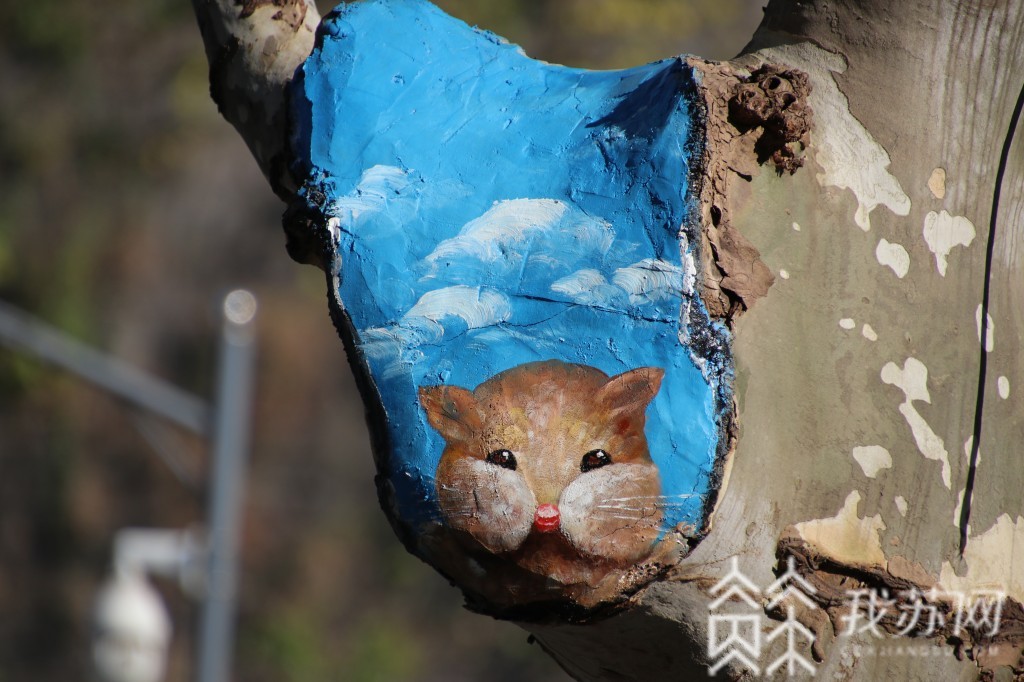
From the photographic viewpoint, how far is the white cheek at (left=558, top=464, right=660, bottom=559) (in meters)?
1.65

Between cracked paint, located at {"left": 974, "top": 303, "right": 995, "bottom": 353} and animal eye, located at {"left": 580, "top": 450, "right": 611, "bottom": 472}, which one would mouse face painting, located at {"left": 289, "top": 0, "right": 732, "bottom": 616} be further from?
cracked paint, located at {"left": 974, "top": 303, "right": 995, "bottom": 353}

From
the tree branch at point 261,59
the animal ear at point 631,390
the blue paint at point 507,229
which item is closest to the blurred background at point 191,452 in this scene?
the tree branch at point 261,59

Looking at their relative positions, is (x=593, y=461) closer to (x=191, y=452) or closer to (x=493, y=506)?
(x=493, y=506)

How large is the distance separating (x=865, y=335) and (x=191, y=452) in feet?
37.4

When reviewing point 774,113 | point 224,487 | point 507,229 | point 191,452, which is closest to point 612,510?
point 507,229

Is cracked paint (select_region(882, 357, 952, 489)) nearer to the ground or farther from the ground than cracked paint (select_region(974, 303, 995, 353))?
nearer to the ground

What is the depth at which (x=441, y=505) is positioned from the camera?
5.54 feet

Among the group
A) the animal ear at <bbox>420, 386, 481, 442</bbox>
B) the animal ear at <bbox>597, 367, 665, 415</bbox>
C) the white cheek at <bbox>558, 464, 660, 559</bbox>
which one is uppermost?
the animal ear at <bbox>420, 386, 481, 442</bbox>

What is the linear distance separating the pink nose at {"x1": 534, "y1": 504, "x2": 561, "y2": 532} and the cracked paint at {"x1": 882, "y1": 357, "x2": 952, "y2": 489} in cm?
56

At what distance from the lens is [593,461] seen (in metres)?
1.66

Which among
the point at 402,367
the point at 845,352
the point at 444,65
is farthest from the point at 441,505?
the point at 444,65

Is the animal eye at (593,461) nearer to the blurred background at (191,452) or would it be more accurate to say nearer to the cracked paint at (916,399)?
the cracked paint at (916,399)

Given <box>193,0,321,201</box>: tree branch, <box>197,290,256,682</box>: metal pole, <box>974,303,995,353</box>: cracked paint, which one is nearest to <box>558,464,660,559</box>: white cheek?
<box>974,303,995,353</box>: cracked paint

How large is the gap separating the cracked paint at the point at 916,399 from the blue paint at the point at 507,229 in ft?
1.03
